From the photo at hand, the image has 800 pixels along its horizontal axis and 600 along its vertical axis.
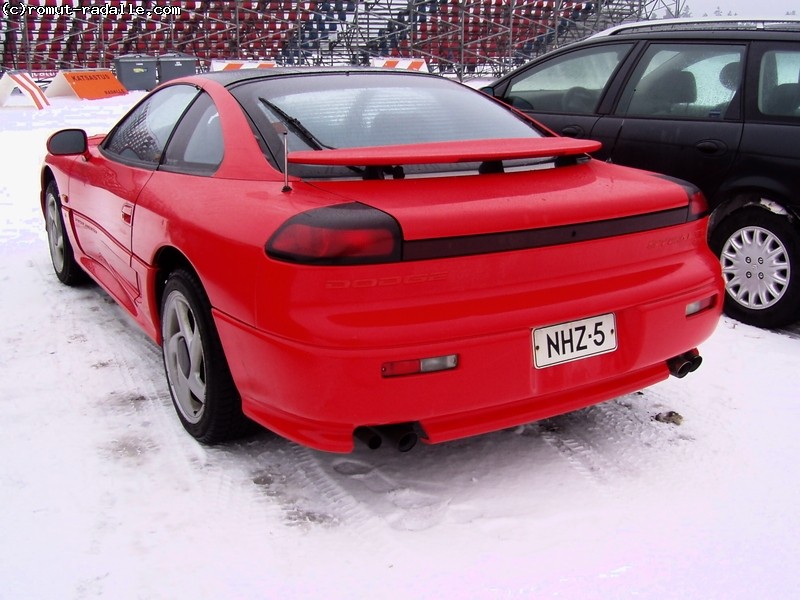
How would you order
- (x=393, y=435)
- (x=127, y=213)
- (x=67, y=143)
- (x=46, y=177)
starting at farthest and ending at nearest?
(x=46, y=177)
(x=67, y=143)
(x=127, y=213)
(x=393, y=435)

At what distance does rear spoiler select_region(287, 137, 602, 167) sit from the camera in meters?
2.36

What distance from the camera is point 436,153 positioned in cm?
239

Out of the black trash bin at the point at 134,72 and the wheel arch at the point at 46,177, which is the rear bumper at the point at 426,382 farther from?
the black trash bin at the point at 134,72

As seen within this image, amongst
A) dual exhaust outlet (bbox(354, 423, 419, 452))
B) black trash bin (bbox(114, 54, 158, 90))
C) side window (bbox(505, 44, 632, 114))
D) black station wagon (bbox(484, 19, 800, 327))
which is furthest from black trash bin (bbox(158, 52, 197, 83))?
dual exhaust outlet (bbox(354, 423, 419, 452))

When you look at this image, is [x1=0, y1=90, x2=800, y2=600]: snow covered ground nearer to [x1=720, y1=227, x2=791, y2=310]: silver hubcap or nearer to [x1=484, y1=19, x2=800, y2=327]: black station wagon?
[x1=720, y1=227, x2=791, y2=310]: silver hubcap

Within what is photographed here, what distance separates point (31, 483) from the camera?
2602 millimetres

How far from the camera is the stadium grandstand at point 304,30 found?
810 inches

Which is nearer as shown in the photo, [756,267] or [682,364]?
[682,364]

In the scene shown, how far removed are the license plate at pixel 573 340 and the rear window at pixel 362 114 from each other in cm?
64

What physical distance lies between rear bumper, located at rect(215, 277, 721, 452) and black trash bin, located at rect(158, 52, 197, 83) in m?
18.4

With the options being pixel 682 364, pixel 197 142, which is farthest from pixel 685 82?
pixel 197 142

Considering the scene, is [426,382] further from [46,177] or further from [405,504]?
[46,177]

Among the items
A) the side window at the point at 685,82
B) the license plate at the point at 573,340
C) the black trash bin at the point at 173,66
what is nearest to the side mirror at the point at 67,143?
the license plate at the point at 573,340

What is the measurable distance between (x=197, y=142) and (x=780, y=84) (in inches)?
124
